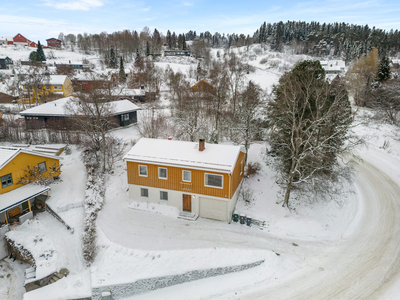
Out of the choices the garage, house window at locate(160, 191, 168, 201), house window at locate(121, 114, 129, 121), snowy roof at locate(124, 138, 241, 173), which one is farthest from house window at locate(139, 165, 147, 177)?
house window at locate(121, 114, 129, 121)

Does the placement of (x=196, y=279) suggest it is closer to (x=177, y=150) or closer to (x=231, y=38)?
(x=177, y=150)

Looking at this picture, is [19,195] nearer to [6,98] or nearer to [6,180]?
[6,180]

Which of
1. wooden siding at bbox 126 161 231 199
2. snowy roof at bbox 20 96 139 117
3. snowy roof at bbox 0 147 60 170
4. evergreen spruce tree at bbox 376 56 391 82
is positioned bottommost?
wooden siding at bbox 126 161 231 199

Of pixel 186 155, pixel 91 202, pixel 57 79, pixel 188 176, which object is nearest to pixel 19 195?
pixel 91 202

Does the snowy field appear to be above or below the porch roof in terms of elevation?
below

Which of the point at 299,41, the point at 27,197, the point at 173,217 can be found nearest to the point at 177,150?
the point at 173,217

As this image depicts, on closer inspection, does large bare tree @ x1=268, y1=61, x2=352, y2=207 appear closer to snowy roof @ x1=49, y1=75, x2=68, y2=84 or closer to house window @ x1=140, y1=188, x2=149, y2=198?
house window @ x1=140, y1=188, x2=149, y2=198

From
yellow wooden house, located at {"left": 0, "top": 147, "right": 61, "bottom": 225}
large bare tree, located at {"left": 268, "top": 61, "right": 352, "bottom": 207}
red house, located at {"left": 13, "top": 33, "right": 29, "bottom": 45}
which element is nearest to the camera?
yellow wooden house, located at {"left": 0, "top": 147, "right": 61, "bottom": 225}
